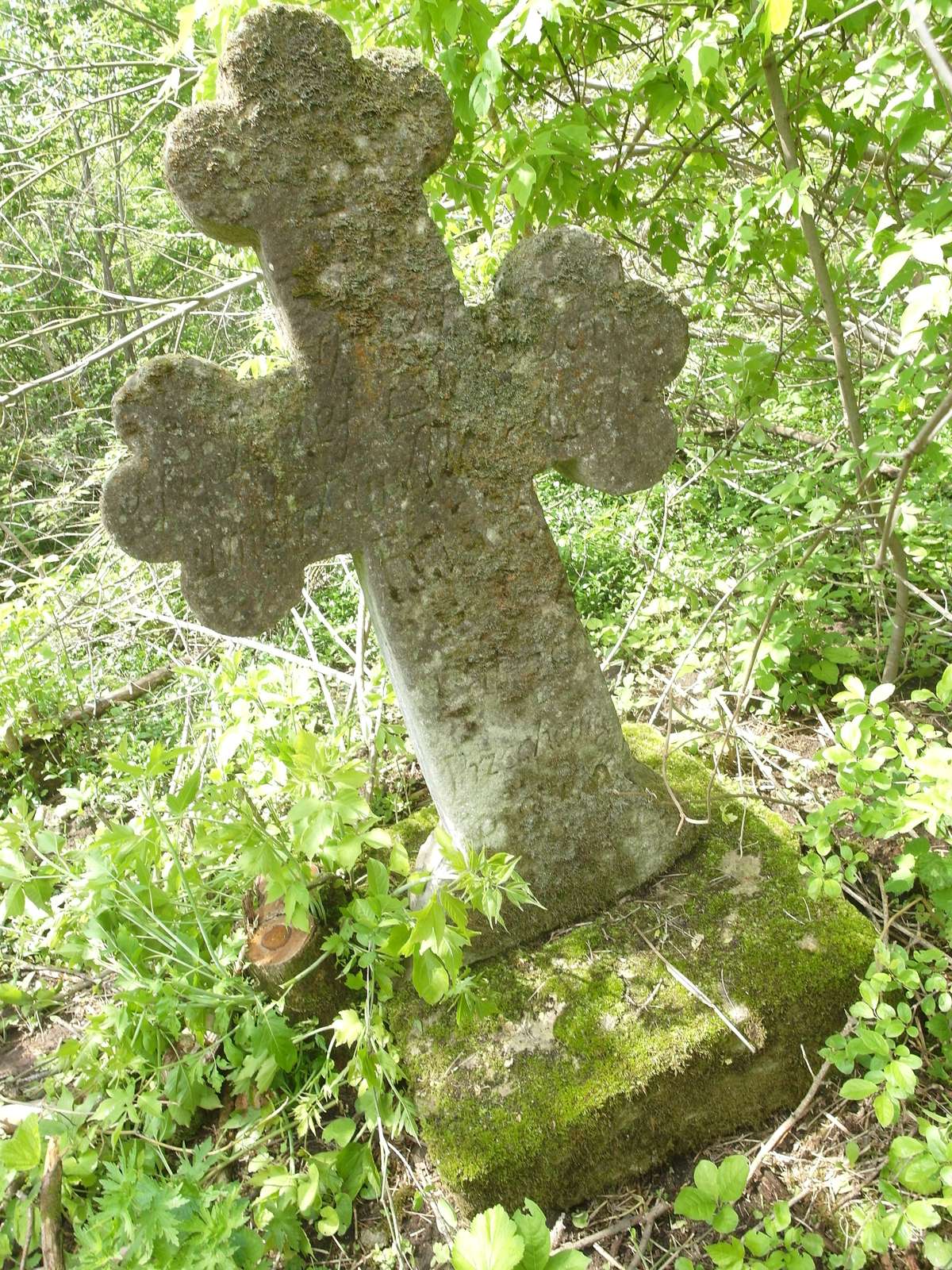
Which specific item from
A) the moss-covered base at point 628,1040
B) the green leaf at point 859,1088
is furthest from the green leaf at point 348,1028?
the green leaf at point 859,1088

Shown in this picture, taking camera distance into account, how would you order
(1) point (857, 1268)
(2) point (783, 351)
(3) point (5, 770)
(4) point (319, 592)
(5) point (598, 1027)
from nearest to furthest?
1. (1) point (857, 1268)
2. (5) point (598, 1027)
3. (2) point (783, 351)
4. (3) point (5, 770)
5. (4) point (319, 592)

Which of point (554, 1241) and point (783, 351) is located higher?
point (783, 351)

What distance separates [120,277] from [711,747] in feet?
36.6

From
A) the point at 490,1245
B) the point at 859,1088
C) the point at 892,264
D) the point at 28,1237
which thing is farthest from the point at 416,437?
the point at 28,1237

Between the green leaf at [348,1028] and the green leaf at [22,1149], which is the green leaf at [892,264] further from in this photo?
the green leaf at [22,1149]

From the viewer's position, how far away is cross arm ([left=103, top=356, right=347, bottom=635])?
1.72m

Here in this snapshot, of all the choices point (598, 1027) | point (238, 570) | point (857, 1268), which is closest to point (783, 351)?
point (238, 570)

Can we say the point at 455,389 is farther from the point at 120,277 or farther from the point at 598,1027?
the point at 120,277

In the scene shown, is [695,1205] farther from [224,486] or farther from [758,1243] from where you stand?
[224,486]

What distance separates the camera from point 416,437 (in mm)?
1956

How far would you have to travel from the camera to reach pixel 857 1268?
161 centimetres

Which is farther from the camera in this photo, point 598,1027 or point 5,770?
point 5,770

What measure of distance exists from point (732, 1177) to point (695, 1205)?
96mm

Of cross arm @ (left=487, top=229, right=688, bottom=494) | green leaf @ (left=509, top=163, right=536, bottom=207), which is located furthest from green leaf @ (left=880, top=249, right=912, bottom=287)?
green leaf @ (left=509, top=163, right=536, bottom=207)
